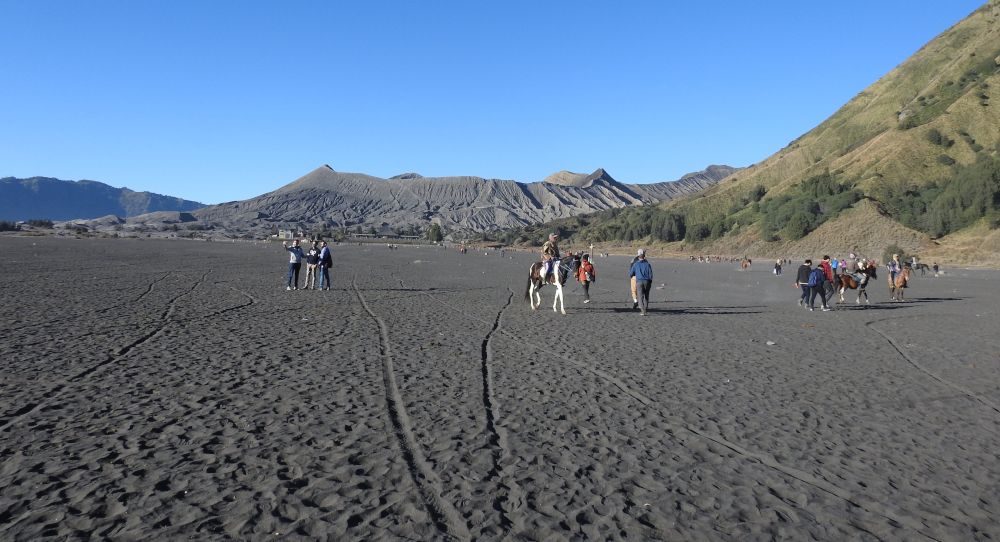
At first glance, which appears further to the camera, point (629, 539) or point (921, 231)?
point (921, 231)

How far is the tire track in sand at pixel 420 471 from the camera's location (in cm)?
399

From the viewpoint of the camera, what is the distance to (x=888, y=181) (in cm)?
8419

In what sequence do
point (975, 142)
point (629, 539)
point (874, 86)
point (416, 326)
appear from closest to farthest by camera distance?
point (629, 539)
point (416, 326)
point (975, 142)
point (874, 86)

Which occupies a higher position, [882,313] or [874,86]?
[874,86]

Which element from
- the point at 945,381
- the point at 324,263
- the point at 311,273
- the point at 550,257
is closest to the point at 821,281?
the point at 550,257

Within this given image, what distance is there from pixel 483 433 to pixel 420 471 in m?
1.11

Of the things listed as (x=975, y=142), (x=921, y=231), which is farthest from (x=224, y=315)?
(x=975, y=142)

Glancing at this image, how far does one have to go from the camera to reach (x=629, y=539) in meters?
3.88

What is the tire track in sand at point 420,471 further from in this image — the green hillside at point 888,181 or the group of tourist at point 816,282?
the green hillside at point 888,181

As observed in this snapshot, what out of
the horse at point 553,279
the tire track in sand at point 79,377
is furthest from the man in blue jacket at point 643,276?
the tire track in sand at point 79,377

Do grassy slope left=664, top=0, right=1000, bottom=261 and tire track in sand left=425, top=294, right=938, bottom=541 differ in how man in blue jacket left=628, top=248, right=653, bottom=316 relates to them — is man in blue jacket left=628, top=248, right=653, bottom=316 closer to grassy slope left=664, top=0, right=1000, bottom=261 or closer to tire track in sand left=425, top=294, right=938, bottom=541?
tire track in sand left=425, top=294, right=938, bottom=541

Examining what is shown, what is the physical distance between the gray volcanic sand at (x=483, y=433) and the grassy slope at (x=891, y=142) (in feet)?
220

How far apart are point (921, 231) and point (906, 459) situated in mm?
82683

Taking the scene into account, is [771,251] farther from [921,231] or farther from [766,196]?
[766,196]
